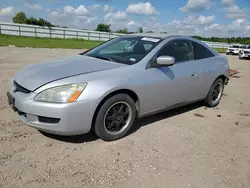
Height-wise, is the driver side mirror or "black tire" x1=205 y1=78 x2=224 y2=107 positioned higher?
the driver side mirror

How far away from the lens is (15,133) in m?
3.62

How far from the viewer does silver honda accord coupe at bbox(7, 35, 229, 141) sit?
10.1ft

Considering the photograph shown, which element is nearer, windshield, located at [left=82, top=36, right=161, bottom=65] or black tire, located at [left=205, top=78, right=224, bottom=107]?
windshield, located at [left=82, top=36, right=161, bottom=65]

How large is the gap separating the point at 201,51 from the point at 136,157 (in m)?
2.84

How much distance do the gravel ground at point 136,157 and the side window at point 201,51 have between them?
137 cm

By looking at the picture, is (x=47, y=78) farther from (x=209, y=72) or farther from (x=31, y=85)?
(x=209, y=72)

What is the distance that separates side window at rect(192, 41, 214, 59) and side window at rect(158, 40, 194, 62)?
0.51ft

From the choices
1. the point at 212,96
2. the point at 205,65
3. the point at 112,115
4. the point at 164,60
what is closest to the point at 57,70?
the point at 112,115

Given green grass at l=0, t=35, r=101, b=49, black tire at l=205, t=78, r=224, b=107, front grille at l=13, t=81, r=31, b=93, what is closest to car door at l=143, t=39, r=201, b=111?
black tire at l=205, t=78, r=224, b=107

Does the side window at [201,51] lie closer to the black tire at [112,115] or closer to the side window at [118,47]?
the side window at [118,47]

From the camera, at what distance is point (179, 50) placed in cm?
451

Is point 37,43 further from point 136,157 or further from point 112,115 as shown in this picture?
point 136,157

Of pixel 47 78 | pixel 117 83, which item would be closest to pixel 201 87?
pixel 117 83

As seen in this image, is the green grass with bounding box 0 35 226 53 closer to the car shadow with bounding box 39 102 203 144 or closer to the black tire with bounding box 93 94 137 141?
the car shadow with bounding box 39 102 203 144
